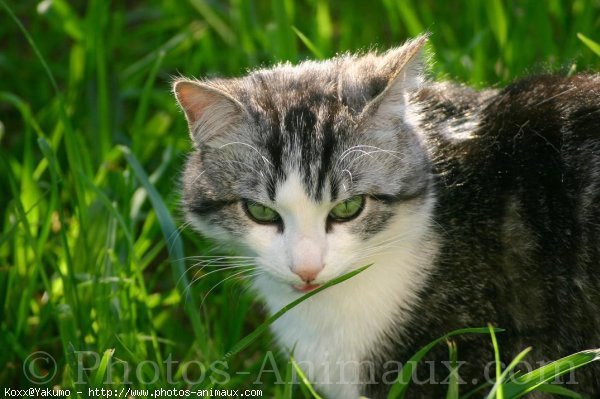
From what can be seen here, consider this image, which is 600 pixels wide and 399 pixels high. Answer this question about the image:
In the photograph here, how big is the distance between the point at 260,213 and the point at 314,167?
0.71 ft

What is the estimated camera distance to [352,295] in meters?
2.64

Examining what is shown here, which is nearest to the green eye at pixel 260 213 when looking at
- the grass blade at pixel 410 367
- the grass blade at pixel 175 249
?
the grass blade at pixel 175 249

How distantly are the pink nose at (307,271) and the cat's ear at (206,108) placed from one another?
508mm

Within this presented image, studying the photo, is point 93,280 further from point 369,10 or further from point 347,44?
point 369,10

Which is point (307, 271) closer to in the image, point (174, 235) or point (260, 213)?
point (260, 213)

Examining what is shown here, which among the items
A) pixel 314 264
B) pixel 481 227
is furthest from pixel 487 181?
pixel 314 264

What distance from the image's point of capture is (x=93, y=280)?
293cm

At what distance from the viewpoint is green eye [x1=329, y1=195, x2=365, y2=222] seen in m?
2.48

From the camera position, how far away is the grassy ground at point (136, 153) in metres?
2.90

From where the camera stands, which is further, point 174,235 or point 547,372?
point 174,235

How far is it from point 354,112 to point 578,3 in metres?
1.80
